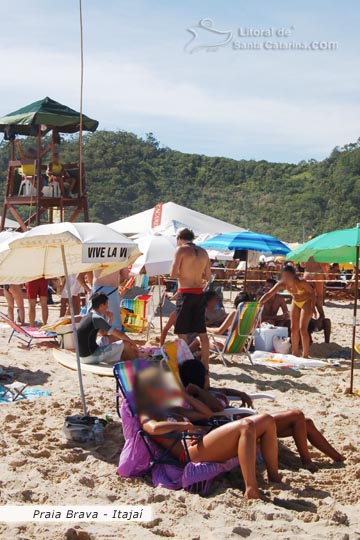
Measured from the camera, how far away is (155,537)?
330cm

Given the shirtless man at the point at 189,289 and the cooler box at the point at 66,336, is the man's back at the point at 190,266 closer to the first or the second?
the shirtless man at the point at 189,289

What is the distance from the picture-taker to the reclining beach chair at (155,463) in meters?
3.95

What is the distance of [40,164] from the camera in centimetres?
1446

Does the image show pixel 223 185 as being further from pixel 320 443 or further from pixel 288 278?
pixel 320 443

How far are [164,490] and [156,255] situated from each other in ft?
20.0

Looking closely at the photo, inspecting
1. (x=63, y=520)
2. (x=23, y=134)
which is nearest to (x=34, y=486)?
(x=63, y=520)

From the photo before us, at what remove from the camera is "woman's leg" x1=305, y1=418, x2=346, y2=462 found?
4586mm

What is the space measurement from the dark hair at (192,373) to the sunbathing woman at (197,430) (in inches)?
7.6

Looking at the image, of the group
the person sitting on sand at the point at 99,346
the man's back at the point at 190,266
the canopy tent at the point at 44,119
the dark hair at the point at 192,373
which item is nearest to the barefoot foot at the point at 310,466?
the dark hair at the point at 192,373

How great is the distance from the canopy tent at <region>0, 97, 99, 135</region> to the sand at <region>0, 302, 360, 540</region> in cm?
788

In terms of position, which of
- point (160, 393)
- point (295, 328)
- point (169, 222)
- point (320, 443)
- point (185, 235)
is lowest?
point (320, 443)

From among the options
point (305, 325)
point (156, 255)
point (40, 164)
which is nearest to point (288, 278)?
point (305, 325)

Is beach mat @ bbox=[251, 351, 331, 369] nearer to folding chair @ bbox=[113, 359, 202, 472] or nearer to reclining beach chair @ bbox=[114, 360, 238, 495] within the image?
folding chair @ bbox=[113, 359, 202, 472]

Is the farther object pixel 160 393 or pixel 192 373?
pixel 192 373
